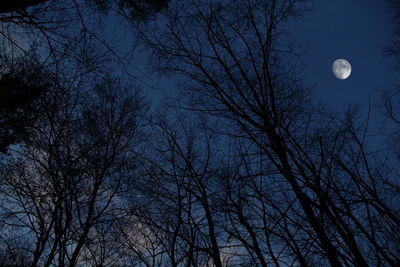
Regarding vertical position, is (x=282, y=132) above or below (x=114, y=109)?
below

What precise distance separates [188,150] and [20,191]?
16.5 ft

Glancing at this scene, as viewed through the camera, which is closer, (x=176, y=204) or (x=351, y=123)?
(x=351, y=123)

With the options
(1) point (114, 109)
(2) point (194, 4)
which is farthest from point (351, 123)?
(1) point (114, 109)

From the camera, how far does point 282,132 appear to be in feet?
14.9

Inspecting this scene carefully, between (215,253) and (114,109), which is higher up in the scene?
(114,109)

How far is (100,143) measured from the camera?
7.00m

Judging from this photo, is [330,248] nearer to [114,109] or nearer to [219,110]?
[219,110]

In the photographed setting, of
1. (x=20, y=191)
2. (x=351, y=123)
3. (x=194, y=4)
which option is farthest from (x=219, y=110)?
(x=20, y=191)

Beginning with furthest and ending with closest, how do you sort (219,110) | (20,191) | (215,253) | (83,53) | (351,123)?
1. (20,191)
2. (215,253)
3. (351,123)
4. (219,110)
5. (83,53)

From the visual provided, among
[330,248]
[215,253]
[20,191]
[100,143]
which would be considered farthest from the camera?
[100,143]

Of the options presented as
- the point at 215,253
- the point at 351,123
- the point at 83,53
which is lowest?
the point at 215,253

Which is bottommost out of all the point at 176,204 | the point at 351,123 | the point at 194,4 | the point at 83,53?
the point at 176,204

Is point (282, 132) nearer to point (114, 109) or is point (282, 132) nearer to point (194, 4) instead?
point (194, 4)

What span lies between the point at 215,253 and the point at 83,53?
5.21m
